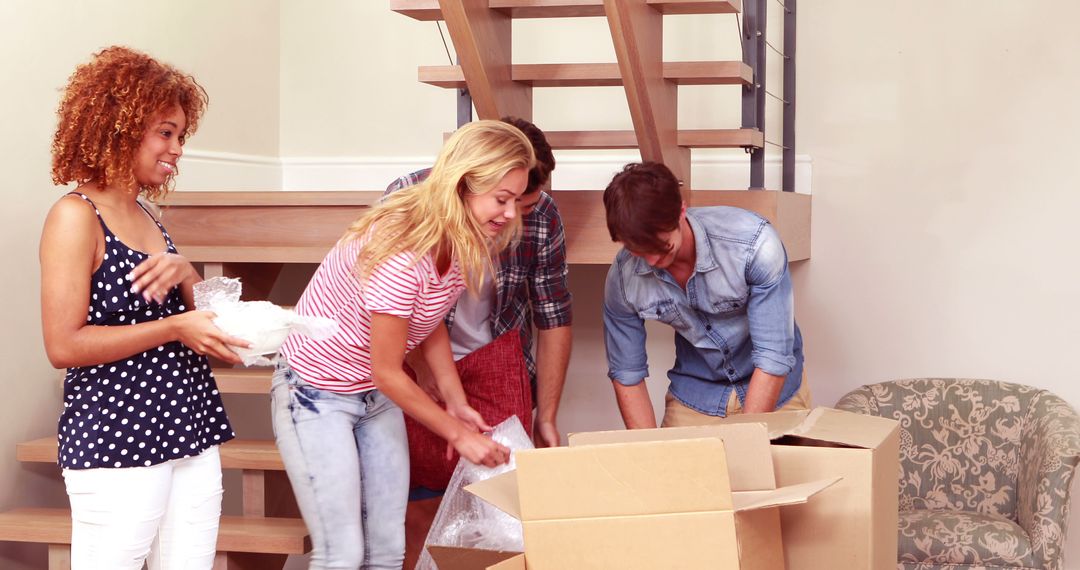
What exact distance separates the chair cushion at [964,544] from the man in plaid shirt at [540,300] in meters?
1.07

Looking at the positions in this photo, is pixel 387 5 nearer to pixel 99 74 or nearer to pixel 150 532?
pixel 99 74

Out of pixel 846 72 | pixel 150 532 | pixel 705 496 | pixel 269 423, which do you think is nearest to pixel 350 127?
pixel 269 423

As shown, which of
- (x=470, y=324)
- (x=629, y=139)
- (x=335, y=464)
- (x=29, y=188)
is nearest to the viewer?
(x=335, y=464)

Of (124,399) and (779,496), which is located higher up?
(124,399)

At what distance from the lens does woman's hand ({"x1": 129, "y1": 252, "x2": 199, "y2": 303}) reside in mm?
1655

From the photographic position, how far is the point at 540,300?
2.49m

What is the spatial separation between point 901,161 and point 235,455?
2.30m

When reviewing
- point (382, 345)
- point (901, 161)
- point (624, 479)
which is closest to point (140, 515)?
point (382, 345)

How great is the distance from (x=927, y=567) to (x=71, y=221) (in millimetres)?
2292

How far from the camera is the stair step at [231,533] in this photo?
246 centimetres

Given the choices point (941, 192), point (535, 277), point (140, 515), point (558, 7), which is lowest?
point (140, 515)

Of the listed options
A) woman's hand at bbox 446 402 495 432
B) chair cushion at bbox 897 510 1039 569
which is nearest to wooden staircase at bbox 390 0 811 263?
woman's hand at bbox 446 402 495 432

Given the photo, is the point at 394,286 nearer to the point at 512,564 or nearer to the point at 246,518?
the point at 512,564

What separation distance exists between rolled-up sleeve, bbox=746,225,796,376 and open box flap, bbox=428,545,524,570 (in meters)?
0.77
